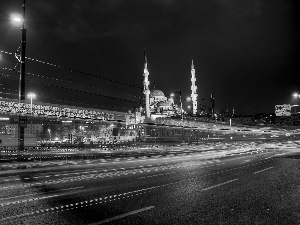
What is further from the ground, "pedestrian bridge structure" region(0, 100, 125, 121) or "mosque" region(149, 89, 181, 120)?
"mosque" region(149, 89, 181, 120)

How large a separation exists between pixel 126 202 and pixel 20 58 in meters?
20.4

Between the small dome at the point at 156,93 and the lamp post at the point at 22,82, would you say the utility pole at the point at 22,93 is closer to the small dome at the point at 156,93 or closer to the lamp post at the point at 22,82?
the lamp post at the point at 22,82

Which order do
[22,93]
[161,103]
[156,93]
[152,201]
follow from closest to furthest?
[152,201]
[22,93]
[161,103]
[156,93]

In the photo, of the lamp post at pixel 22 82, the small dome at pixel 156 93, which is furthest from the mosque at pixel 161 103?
the lamp post at pixel 22 82

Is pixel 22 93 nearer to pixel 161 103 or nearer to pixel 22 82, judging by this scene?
pixel 22 82

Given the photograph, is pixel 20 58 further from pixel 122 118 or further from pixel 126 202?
pixel 122 118

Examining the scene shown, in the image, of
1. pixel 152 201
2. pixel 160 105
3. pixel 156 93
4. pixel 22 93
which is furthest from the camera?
pixel 156 93

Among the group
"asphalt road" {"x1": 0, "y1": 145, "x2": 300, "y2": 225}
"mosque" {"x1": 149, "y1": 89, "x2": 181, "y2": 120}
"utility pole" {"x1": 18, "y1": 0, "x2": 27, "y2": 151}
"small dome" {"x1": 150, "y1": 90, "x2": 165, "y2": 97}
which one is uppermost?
"small dome" {"x1": 150, "y1": 90, "x2": 165, "y2": 97}

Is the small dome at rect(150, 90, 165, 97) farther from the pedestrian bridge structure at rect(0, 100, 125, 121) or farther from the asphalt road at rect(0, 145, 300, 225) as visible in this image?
the asphalt road at rect(0, 145, 300, 225)

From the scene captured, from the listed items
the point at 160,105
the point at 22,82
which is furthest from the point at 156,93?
the point at 22,82

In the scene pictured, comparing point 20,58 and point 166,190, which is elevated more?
point 20,58

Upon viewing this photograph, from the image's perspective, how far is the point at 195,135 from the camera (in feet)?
298

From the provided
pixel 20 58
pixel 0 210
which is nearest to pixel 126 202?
pixel 0 210

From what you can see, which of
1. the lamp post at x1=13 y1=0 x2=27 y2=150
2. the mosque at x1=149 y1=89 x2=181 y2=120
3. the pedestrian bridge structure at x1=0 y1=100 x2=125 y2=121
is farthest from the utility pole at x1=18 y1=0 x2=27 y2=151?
the mosque at x1=149 y1=89 x2=181 y2=120
